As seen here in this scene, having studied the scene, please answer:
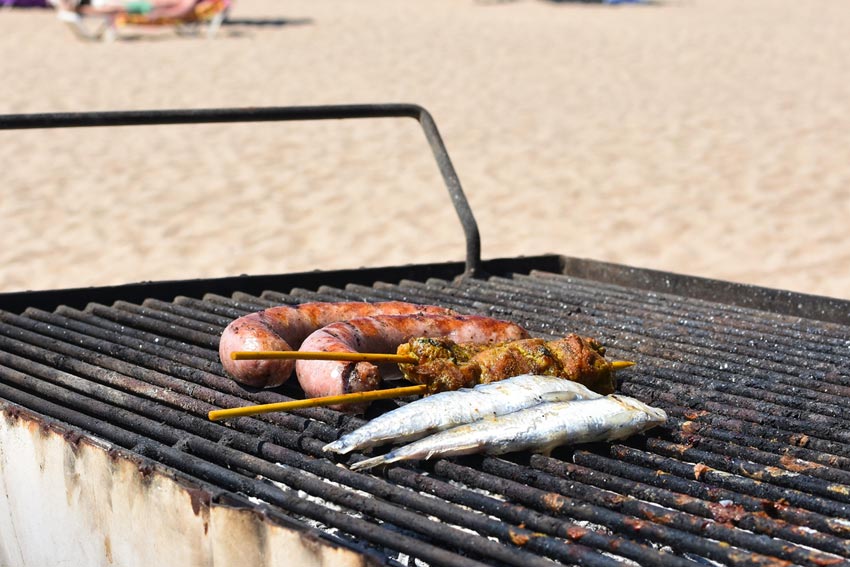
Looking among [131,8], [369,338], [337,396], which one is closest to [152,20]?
[131,8]

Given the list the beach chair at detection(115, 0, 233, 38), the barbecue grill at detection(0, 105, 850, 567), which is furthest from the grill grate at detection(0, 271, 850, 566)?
the beach chair at detection(115, 0, 233, 38)

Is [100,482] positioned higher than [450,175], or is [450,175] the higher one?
[450,175]

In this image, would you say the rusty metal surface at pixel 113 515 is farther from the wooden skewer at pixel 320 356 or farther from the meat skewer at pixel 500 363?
the meat skewer at pixel 500 363

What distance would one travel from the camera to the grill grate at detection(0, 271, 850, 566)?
2.17 meters

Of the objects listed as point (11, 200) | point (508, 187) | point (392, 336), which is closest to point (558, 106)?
point (508, 187)

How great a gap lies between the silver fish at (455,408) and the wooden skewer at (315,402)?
127 mm

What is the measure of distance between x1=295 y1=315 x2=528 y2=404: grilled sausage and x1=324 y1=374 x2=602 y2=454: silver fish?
21 cm

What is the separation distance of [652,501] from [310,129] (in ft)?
35.8

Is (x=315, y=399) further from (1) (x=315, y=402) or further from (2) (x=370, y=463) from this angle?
(2) (x=370, y=463)

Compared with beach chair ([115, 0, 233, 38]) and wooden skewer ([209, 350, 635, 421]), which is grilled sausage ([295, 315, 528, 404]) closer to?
wooden skewer ([209, 350, 635, 421])

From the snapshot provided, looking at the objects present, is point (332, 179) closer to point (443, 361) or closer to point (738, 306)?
point (738, 306)

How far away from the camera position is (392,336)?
2.91 meters

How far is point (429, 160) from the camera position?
36.9 feet

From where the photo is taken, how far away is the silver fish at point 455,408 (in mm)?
2436
